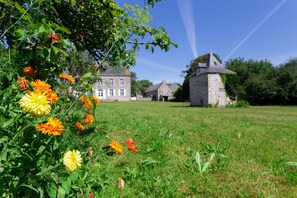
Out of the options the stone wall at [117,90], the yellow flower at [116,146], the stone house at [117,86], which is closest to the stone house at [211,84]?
the stone house at [117,86]

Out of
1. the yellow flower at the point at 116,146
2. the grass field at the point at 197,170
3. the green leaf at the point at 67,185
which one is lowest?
the grass field at the point at 197,170

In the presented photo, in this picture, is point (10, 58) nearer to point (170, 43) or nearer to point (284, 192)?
point (170, 43)

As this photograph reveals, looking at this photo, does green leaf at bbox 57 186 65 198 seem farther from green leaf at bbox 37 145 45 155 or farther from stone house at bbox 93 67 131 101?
stone house at bbox 93 67 131 101

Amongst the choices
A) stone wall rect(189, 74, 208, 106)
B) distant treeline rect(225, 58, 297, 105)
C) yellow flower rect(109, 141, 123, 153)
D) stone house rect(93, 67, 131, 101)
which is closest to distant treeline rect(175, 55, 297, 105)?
distant treeline rect(225, 58, 297, 105)

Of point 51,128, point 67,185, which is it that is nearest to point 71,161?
point 51,128

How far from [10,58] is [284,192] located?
2961 mm

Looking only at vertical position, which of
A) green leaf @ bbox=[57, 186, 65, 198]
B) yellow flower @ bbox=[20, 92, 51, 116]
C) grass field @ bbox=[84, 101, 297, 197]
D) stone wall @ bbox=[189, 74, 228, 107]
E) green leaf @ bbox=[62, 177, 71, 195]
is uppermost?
stone wall @ bbox=[189, 74, 228, 107]

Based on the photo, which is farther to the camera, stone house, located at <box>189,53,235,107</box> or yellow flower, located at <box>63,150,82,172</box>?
stone house, located at <box>189,53,235,107</box>

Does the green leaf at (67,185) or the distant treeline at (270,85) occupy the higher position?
the distant treeline at (270,85)

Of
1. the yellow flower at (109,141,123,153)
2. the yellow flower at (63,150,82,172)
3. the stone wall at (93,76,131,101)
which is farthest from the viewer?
the stone wall at (93,76,131,101)

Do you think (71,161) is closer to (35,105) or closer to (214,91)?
(35,105)

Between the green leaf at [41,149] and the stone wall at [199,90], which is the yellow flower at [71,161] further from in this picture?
the stone wall at [199,90]

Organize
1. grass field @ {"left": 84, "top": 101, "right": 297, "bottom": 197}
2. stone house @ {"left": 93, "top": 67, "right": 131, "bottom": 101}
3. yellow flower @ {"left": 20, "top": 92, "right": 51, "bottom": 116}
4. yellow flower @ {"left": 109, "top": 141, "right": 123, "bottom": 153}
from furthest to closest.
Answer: stone house @ {"left": 93, "top": 67, "right": 131, "bottom": 101} → grass field @ {"left": 84, "top": 101, "right": 297, "bottom": 197} → yellow flower @ {"left": 109, "top": 141, "right": 123, "bottom": 153} → yellow flower @ {"left": 20, "top": 92, "right": 51, "bottom": 116}

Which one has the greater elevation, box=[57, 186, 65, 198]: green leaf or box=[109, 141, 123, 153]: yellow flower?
box=[109, 141, 123, 153]: yellow flower
